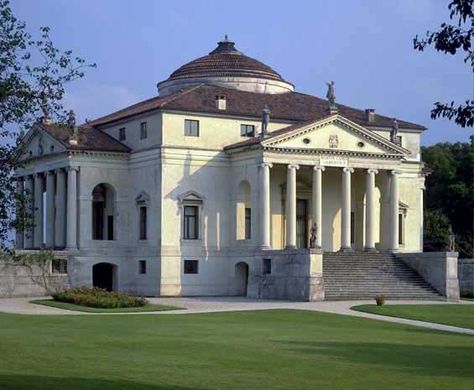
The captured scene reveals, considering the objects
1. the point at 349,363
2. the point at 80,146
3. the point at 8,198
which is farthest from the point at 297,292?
the point at 8,198

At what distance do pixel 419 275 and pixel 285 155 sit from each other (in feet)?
38.5

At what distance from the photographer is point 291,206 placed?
7056cm

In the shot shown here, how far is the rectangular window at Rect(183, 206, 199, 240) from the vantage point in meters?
72.8

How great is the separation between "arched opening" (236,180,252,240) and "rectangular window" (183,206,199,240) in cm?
277

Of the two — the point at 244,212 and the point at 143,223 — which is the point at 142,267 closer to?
the point at 143,223

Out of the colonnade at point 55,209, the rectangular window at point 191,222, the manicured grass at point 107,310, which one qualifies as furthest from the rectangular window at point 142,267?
the manicured grass at point 107,310

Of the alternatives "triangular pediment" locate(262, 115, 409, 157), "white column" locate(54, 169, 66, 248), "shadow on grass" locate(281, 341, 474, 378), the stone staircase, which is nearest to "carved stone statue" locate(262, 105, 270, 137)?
"triangular pediment" locate(262, 115, 409, 157)

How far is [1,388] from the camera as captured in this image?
21266mm

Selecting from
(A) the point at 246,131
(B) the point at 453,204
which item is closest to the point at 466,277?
(A) the point at 246,131

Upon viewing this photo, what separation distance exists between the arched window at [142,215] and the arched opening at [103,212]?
8.53ft

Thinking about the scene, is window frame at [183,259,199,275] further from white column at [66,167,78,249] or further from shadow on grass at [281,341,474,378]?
shadow on grass at [281,341,474,378]

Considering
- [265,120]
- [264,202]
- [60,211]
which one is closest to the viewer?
[264,202]

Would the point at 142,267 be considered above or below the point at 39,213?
below

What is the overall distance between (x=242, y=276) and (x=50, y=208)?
596 inches
